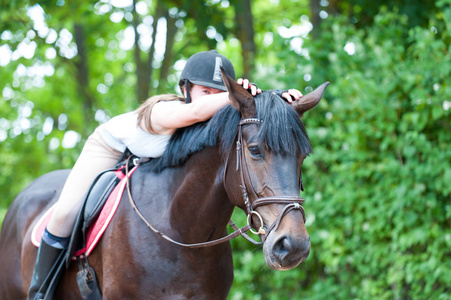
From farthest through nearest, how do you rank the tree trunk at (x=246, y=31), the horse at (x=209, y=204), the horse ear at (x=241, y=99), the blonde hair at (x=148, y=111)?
the tree trunk at (x=246, y=31)
the blonde hair at (x=148, y=111)
the horse ear at (x=241, y=99)
the horse at (x=209, y=204)

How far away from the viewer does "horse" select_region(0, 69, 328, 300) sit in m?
2.43

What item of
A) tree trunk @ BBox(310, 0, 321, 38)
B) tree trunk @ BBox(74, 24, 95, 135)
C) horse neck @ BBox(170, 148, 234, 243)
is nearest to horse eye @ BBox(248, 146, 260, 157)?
horse neck @ BBox(170, 148, 234, 243)

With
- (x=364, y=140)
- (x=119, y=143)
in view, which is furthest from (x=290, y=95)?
(x=364, y=140)

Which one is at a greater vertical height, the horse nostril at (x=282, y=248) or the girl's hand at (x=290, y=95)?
the girl's hand at (x=290, y=95)

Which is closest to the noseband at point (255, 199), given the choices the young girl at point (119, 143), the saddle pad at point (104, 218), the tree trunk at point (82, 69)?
the young girl at point (119, 143)

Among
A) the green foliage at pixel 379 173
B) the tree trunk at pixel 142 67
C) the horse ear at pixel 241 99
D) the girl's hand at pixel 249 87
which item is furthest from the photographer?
the tree trunk at pixel 142 67

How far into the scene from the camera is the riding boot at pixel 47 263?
339 centimetres

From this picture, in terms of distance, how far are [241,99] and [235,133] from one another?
193 mm

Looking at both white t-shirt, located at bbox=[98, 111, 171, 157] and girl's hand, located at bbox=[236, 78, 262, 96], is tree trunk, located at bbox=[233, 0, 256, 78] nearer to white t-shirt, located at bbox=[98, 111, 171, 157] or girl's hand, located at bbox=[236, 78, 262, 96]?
white t-shirt, located at bbox=[98, 111, 171, 157]

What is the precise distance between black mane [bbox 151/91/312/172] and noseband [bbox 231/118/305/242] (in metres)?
0.08

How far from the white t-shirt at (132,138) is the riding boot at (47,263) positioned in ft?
2.51

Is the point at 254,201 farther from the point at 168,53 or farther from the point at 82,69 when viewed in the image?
the point at 82,69

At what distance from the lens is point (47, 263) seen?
11.2 ft

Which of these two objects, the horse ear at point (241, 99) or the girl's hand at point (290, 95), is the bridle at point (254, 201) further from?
the girl's hand at point (290, 95)
